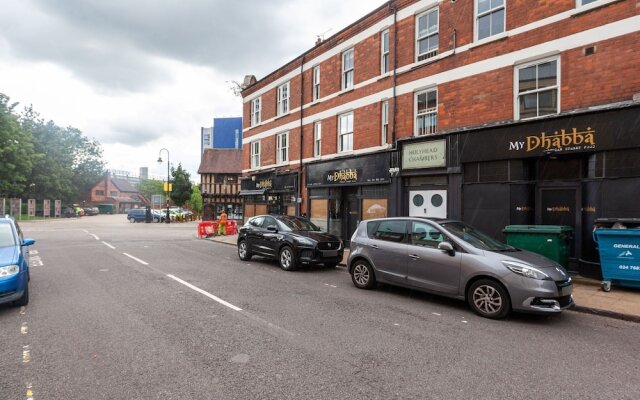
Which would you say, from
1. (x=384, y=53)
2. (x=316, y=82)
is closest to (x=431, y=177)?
(x=384, y=53)

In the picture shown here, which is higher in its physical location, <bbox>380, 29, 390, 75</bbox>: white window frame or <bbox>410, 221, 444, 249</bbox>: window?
<bbox>380, 29, 390, 75</bbox>: white window frame

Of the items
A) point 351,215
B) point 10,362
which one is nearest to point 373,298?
point 10,362

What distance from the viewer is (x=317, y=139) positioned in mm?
18047

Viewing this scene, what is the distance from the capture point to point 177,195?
48.6 m

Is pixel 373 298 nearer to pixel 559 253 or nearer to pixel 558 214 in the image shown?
pixel 559 253

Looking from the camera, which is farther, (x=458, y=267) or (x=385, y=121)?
(x=385, y=121)

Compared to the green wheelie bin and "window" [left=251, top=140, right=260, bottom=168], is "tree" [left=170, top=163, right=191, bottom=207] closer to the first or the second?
"window" [left=251, top=140, right=260, bottom=168]

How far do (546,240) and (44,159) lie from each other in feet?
219

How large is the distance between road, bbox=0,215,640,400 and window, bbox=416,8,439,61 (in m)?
9.12

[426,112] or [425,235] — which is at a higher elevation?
[426,112]

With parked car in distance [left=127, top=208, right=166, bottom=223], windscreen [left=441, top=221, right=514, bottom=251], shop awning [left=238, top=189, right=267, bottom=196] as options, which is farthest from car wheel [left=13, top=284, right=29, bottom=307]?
parked car in distance [left=127, top=208, right=166, bottom=223]

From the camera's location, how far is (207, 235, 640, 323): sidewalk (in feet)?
19.7

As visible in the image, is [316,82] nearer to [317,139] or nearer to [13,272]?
[317,139]

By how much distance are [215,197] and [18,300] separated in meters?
38.9
